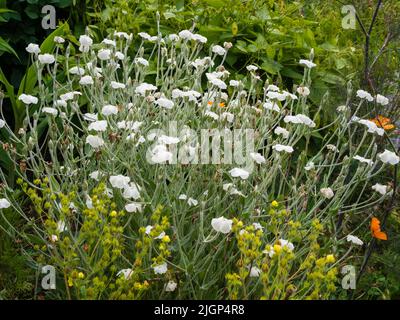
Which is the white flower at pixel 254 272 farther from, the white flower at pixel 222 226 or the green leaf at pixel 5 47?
the green leaf at pixel 5 47

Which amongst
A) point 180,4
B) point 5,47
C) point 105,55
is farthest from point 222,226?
point 180,4

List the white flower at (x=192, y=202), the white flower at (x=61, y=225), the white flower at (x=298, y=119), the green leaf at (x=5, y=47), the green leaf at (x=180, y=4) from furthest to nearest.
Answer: the green leaf at (x=180, y=4) < the green leaf at (x=5, y=47) < the white flower at (x=298, y=119) < the white flower at (x=192, y=202) < the white flower at (x=61, y=225)

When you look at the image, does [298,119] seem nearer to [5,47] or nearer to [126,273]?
[126,273]

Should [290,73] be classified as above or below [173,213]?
below

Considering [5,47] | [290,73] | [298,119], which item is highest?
[298,119]

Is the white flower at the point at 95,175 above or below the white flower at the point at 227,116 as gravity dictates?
below

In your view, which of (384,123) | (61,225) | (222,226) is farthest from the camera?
(384,123)

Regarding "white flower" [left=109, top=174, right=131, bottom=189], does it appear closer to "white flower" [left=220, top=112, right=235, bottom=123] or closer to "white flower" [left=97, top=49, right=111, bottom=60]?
"white flower" [left=220, top=112, right=235, bottom=123]

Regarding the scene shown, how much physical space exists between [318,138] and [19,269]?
1.89 meters

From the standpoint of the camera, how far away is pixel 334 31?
464cm

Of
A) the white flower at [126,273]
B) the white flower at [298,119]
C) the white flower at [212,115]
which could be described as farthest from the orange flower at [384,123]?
the white flower at [126,273]

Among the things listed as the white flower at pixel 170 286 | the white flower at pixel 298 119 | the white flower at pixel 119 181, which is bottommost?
the white flower at pixel 170 286

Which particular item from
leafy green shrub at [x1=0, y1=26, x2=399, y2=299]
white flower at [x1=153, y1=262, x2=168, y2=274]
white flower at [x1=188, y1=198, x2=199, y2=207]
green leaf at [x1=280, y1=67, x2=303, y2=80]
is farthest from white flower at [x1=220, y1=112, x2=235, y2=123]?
green leaf at [x1=280, y1=67, x2=303, y2=80]
